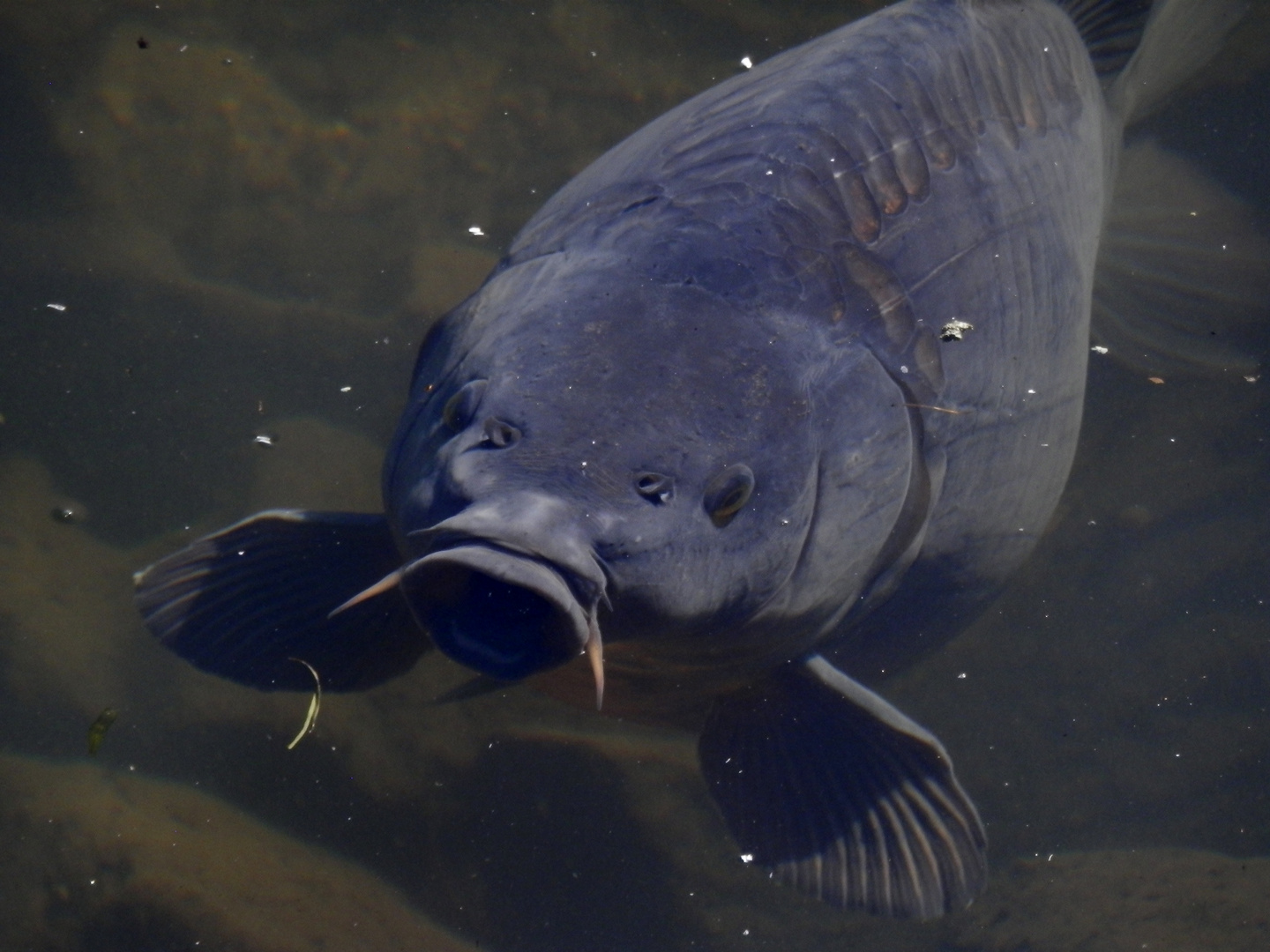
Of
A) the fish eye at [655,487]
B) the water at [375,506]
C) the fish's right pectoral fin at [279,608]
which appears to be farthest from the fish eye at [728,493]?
the water at [375,506]

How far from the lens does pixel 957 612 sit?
11.4 feet

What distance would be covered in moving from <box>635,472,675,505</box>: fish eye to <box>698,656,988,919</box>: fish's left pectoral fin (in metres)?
1.28

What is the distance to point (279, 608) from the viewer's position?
2.74m

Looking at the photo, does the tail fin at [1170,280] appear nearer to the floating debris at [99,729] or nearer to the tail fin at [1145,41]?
the tail fin at [1145,41]

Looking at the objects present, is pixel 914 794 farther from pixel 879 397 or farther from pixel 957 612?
pixel 879 397

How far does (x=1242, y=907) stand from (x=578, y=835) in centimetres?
275

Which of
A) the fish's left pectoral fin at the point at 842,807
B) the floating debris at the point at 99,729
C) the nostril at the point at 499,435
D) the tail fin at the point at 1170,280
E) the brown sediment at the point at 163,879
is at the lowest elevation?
the brown sediment at the point at 163,879

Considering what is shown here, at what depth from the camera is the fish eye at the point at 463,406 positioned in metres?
1.77

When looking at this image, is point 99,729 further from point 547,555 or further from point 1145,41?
point 1145,41

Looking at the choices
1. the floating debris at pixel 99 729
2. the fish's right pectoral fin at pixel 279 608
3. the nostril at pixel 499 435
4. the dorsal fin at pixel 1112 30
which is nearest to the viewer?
the nostril at pixel 499 435

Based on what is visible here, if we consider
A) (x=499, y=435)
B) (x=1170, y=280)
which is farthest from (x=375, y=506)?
(x=1170, y=280)

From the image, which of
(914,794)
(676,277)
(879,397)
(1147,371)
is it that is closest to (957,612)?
(914,794)

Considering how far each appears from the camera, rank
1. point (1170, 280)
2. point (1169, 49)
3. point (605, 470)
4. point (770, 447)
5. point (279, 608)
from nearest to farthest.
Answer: point (605, 470) → point (770, 447) → point (279, 608) → point (1169, 49) → point (1170, 280)

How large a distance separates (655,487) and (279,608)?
1628 mm
